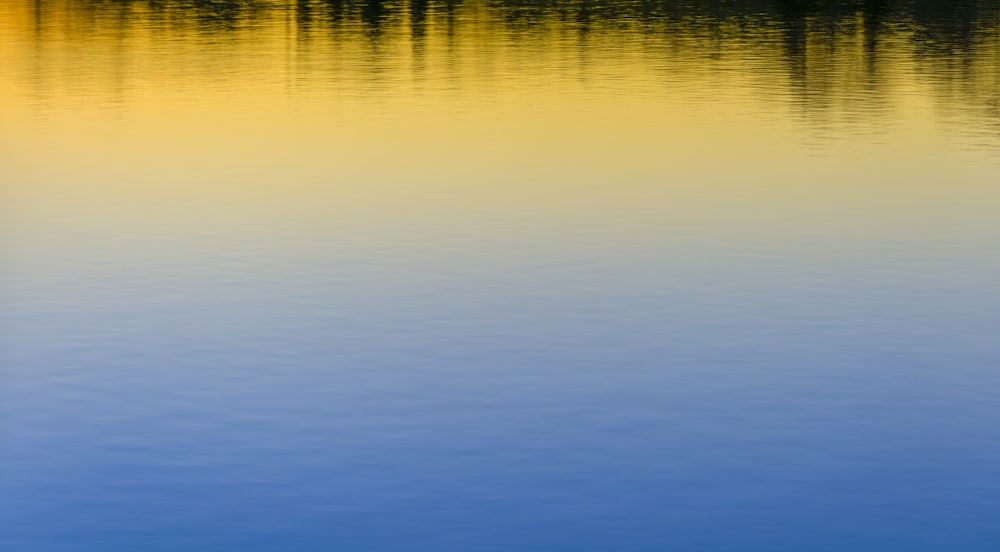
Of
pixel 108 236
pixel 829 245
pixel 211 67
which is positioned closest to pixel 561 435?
pixel 829 245

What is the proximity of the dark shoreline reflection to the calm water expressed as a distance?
208cm

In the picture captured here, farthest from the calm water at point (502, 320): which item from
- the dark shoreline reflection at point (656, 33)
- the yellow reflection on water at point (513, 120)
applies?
the dark shoreline reflection at point (656, 33)

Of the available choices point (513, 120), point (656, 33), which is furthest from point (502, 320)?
point (656, 33)

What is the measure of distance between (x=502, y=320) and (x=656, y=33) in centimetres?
4355

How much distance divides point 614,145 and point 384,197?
6595mm

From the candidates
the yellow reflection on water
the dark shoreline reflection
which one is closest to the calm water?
the yellow reflection on water

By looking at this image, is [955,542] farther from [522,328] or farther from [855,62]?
[855,62]

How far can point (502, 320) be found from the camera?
21031 millimetres

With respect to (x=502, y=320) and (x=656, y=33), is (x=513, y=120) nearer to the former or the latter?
(x=502, y=320)

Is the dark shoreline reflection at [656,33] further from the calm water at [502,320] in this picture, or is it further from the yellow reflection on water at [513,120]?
the calm water at [502,320]

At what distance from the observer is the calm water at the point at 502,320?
15062 mm

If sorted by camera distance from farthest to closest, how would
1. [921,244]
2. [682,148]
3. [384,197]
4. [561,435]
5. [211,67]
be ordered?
[211,67] → [682,148] → [384,197] → [921,244] → [561,435]

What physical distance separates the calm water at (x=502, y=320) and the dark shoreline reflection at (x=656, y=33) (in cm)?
208

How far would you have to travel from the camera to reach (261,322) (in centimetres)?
2088
